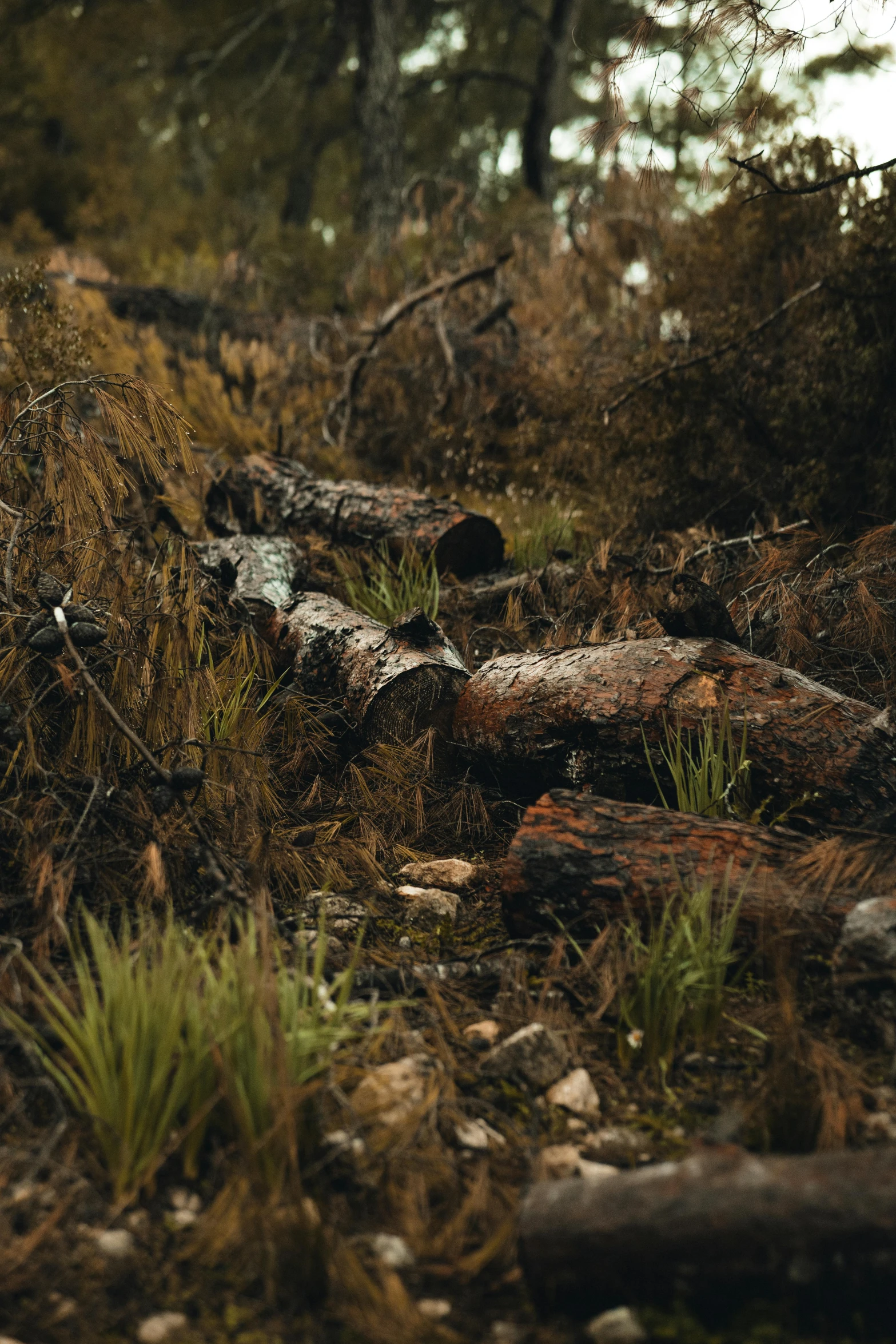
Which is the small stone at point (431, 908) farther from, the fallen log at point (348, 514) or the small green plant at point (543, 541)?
the small green plant at point (543, 541)

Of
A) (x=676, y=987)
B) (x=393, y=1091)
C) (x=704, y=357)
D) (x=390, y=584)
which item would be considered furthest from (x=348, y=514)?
(x=393, y=1091)

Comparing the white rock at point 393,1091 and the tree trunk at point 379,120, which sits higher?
the tree trunk at point 379,120

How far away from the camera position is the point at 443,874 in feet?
8.84

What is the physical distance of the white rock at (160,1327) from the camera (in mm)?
1274

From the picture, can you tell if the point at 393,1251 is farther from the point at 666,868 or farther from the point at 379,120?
the point at 379,120

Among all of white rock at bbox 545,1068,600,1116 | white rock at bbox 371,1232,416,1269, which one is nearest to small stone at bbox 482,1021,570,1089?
white rock at bbox 545,1068,600,1116

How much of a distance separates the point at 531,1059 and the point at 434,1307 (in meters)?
0.55

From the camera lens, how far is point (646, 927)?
2.20 metres

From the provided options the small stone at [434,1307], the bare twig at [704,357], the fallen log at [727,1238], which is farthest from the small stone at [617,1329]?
the bare twig at [704,357]

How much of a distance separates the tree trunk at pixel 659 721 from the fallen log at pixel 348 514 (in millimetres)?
1428

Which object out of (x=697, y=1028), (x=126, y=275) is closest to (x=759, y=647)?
(x=697, y=1028)

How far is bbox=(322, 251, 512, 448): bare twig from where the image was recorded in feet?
20.7

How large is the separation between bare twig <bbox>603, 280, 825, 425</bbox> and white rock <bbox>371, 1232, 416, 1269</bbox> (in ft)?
13.9

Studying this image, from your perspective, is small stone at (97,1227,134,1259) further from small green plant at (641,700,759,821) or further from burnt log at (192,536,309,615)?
burnt log at (192,536,309,615)
